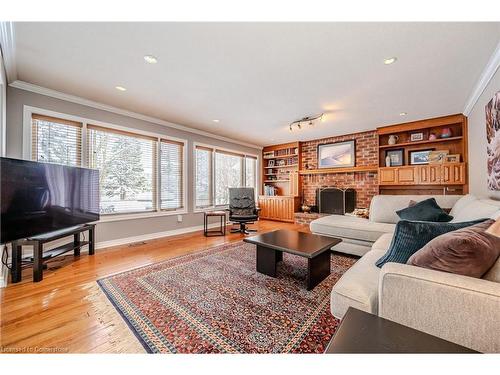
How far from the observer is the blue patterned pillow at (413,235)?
1.25 meters

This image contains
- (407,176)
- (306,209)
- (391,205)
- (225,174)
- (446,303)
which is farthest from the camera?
(306,209)

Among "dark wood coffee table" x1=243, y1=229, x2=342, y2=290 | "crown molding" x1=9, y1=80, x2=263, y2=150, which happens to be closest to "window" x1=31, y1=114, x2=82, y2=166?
"crown molding" x1=9, y1=80, x2=263, y2=150

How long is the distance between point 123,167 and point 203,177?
1.78 m

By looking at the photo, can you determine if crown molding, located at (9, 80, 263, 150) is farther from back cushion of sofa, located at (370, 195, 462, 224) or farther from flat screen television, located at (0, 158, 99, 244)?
back cushion of sofa, located at (370, 195, 462, 224)

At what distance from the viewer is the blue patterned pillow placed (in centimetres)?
125

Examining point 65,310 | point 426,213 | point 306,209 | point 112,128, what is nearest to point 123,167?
point 112,128

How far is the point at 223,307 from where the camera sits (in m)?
1.72

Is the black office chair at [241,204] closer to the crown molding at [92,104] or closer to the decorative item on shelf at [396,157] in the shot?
the crown molding at [92,104]

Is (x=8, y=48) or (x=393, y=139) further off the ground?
(x=8, y=48)

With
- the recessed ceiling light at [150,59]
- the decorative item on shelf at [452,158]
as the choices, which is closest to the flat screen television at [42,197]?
the recessed ceiling light at [150,59]

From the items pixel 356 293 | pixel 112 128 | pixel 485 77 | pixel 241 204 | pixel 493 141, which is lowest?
pixel 356 293

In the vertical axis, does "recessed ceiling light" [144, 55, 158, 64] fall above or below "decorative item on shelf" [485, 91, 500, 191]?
above

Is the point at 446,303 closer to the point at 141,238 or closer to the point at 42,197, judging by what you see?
the point at 42,197

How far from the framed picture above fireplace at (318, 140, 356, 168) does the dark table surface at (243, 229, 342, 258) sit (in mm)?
3467
